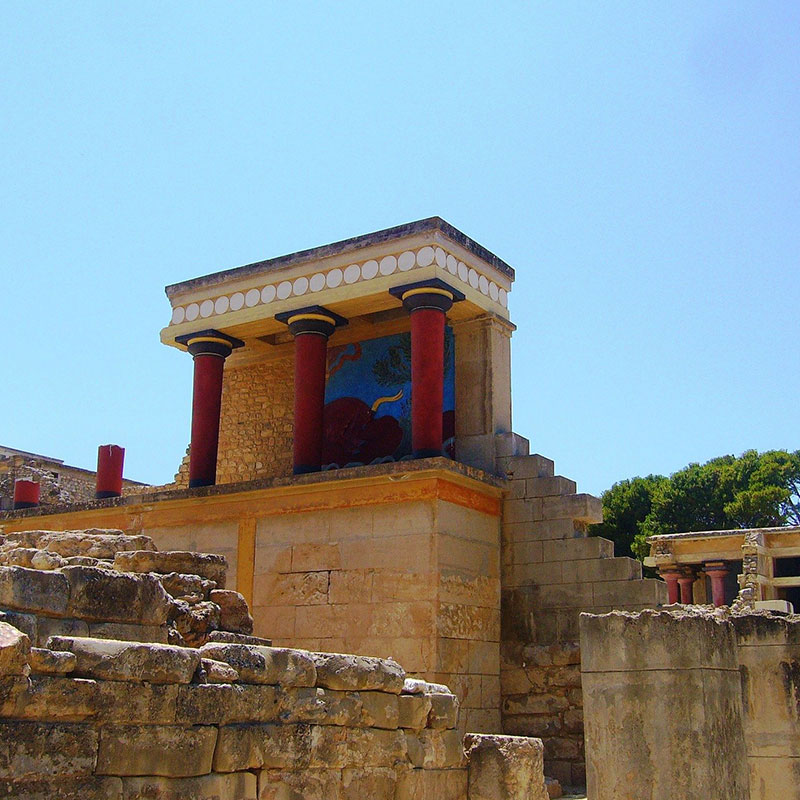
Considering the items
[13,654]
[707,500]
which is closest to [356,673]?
[13,654]

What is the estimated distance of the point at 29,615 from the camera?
5977 millimetres

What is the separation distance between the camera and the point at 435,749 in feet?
21.1

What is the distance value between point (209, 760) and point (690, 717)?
2678mm

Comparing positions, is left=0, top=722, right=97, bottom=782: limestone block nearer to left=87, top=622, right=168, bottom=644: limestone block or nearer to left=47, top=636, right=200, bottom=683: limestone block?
left=47, top=636, right=200, bottom=683: limestone block

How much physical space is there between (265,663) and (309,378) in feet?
27.6

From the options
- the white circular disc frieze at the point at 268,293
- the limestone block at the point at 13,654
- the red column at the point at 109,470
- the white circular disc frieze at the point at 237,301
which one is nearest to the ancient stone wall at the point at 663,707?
the limestone block at the point at 13,654

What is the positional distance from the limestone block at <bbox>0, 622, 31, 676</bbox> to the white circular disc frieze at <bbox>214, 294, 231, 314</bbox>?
1072 centimetres

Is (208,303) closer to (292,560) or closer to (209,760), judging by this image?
(292,560)

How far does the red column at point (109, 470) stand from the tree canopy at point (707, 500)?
86.5 ft

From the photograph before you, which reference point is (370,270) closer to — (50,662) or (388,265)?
(388,265)

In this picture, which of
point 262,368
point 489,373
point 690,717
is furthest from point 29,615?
point 262,368

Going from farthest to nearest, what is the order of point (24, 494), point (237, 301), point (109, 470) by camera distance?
point (24, 494), point (109, 470), point (237, 301)

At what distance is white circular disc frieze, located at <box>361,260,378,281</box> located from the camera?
13.3m

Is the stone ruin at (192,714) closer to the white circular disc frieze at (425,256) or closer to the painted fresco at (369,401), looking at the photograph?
the white circular disc frieze at (425,256)
